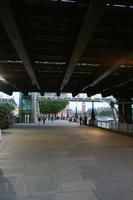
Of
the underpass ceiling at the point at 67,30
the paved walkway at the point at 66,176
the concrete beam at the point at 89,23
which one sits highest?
the underpass ceiling at the point at 67,30

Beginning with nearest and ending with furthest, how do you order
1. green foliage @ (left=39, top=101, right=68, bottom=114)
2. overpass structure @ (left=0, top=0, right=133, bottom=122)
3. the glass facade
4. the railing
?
overpass structure @ (left=0, top=0, right=133, bottom=122) < the railing < the glass facade < green foliage @ (left=39, top=101, right=68, bottom=114)

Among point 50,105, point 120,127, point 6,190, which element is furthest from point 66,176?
point 50,105

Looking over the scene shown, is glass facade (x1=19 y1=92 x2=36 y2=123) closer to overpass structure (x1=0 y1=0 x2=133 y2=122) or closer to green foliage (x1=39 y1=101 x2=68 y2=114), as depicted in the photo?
green foliage (x1=39 y1=101 x2=68 y2=114)

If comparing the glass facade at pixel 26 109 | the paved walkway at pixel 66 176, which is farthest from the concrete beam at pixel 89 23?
the glass facade at pixel 26 109

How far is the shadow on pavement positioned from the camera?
400cm

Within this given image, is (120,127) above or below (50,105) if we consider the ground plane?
below

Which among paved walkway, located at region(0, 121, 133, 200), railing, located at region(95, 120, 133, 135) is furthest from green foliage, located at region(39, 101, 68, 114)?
paved walkway, located at region(0, 121, 133, 200)

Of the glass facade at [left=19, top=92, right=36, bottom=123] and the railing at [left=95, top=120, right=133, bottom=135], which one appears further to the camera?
the glass facade at [left=19, top=92, right=36, bottom=123]

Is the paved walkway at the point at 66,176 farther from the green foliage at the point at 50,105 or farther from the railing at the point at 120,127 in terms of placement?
the green foliage at the point at 50,105

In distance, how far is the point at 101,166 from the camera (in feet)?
20.7

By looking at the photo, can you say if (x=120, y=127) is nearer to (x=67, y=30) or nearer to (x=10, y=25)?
(x=67, y=30)

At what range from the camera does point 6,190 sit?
4.36 metres

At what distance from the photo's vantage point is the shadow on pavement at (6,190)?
158 inches

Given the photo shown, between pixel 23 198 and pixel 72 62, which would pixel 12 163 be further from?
pixel 72 62
